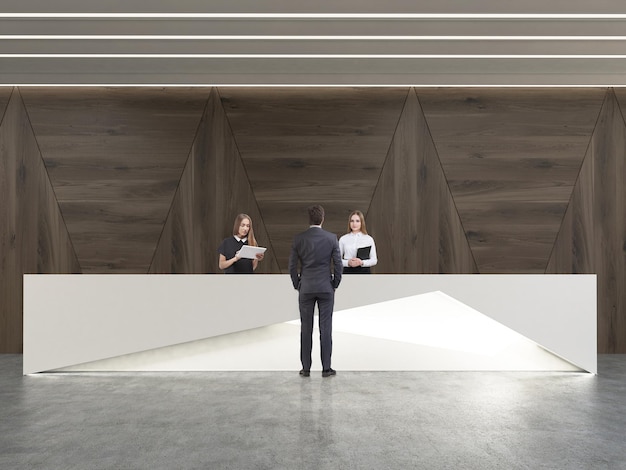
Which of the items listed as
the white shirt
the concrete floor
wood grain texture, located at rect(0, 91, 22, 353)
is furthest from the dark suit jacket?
wood grain texture, located at rect(0, 91, 22, 353)

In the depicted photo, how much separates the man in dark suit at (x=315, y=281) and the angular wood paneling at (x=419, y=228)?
183 cm

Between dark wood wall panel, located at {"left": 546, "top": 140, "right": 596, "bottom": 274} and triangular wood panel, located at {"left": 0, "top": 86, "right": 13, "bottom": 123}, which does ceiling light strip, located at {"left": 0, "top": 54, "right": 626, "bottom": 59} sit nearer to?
triangular wood panel, located at {"left": 0, "top": 86, "right": 13, "bottom": 123}

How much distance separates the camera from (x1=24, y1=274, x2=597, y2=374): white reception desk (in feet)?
15.0

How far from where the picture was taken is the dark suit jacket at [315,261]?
426 cm

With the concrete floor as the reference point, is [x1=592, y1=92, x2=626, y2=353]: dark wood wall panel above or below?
above

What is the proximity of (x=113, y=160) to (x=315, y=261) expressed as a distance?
3090 mm

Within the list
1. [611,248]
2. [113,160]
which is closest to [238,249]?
[113,160]

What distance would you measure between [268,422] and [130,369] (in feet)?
6.54

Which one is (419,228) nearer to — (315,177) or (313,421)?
(315,177)

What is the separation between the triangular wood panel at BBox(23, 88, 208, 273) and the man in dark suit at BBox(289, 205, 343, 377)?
2378mm
